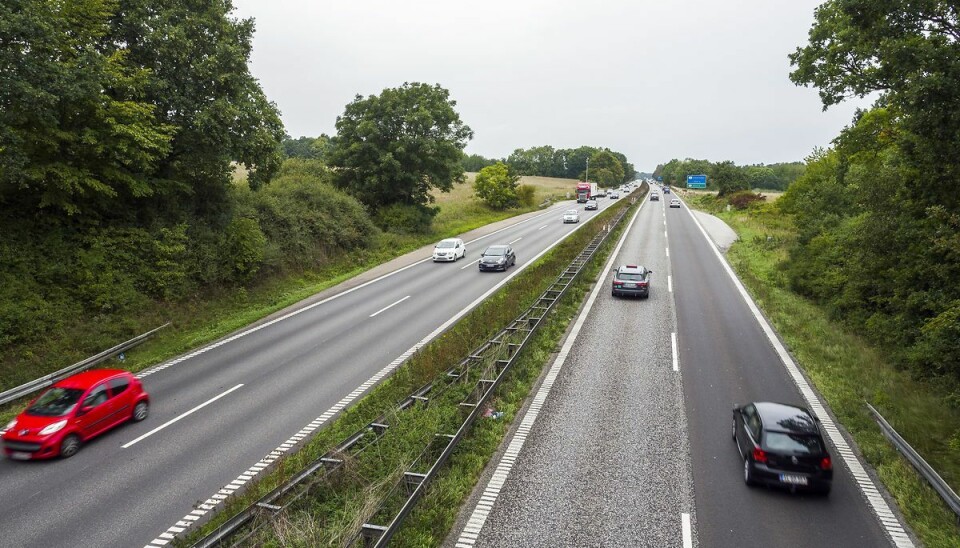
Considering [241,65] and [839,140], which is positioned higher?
[241,65]

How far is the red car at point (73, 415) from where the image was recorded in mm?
10961

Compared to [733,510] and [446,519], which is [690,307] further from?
[446,519]

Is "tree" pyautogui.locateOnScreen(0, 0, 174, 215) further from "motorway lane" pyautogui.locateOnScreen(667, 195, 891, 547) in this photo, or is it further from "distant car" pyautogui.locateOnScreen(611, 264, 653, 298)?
"motorway lane" pyautogui.locateOnScreen(667, 195, 891, 547)

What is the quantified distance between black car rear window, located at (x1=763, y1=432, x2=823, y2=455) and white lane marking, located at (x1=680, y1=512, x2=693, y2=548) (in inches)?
84.2

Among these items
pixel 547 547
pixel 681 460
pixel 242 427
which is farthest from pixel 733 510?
pixel 242 427

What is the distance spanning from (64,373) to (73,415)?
16.8 feet

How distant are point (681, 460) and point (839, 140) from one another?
1647 centimetres

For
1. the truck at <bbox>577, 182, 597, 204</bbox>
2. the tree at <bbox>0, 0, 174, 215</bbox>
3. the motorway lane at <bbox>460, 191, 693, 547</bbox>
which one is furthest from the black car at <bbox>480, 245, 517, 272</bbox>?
the truck at <bbox>577, 182, 597, 204</bbox>

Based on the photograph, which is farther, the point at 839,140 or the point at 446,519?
the point at 839,140

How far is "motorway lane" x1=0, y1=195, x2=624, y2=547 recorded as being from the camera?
922 cm

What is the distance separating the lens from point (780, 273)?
91.5 ft

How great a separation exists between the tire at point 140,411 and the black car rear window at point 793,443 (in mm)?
14916

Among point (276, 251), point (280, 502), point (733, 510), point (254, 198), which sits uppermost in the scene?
point (254, 198)

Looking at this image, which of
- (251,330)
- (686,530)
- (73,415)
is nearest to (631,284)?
(686,530)
